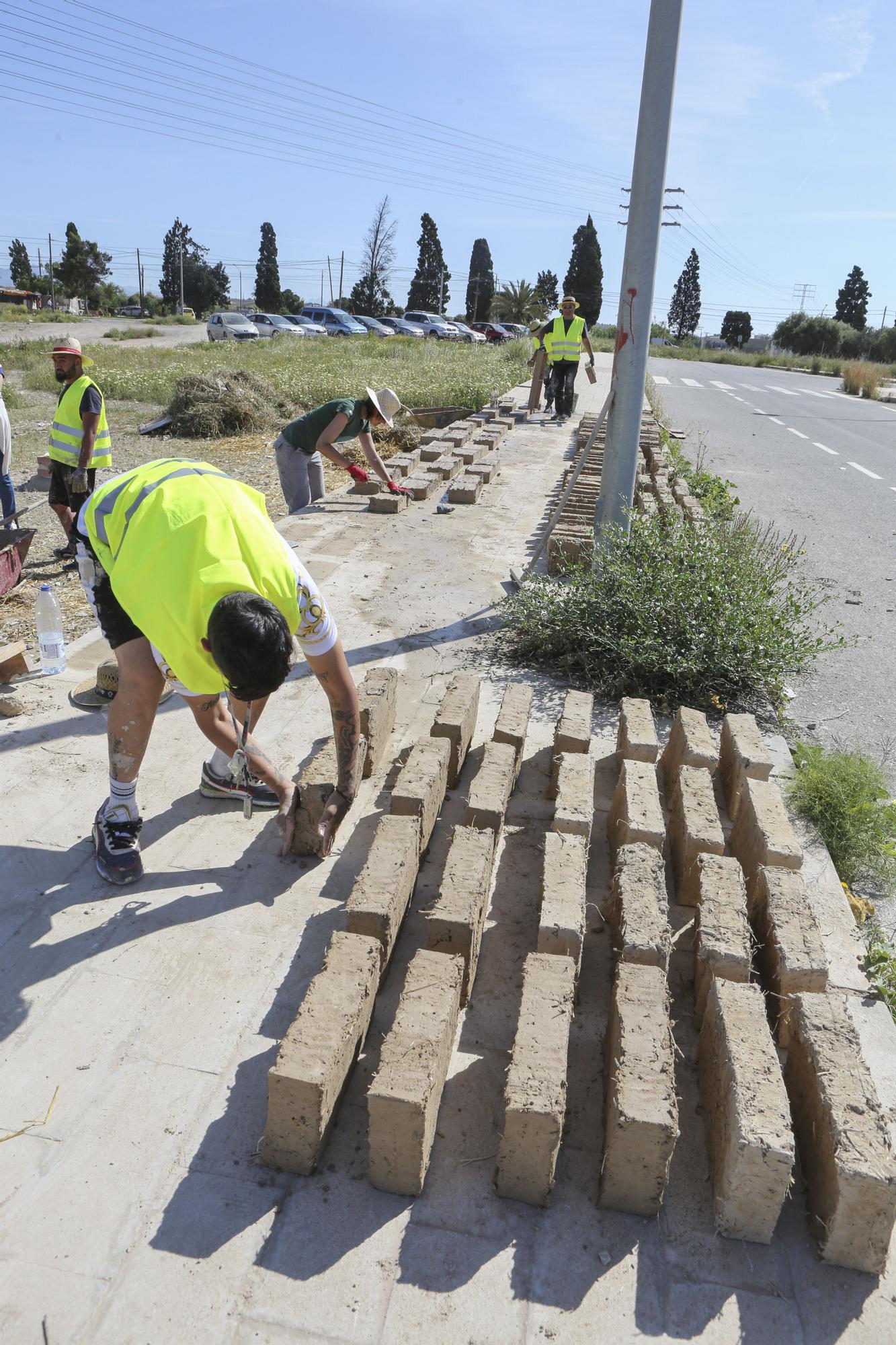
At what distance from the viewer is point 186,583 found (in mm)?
2443

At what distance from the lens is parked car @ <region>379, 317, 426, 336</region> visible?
38.0m

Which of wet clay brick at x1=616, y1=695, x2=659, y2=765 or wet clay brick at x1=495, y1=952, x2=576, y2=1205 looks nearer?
wet clay brick at x1=495, y1=952, x2=576, y2=1205

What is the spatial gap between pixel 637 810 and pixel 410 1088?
4.66 feet

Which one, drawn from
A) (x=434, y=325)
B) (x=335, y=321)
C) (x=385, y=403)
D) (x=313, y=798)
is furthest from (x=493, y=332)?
(x=313, y=798)

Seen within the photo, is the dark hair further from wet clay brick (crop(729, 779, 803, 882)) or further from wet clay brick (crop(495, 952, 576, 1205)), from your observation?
wet clay brick (crop(729, 779, 803, 882))

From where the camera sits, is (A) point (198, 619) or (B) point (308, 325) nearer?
(A) point (198, 619)

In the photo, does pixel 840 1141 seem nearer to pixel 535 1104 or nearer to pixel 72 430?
pixel 535 1104

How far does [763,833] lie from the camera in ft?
10.4

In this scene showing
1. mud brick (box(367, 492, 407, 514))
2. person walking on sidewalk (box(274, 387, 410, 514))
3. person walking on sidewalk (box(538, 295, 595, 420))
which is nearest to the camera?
person walking on sidewalk (box(274, 387, 410, 514))

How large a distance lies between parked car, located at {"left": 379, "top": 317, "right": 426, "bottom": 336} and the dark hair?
119ft

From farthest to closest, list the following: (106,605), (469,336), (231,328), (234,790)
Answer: (469,336)
(231,328)
(234,790)
(106,605)

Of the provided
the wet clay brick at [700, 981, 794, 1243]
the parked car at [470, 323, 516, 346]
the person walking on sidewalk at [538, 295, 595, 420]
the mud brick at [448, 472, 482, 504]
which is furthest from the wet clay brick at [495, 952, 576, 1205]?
the parked car at [470, 323, 516, 346]

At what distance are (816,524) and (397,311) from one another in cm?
6349

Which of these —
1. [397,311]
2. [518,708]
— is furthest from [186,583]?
[397,311]
